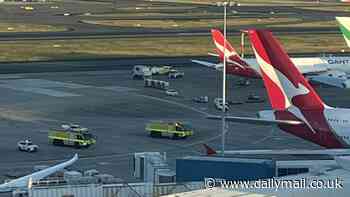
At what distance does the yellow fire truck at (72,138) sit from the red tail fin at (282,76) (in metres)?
19.0

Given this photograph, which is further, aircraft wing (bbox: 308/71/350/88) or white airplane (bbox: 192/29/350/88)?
white airplane (bbox: 192/29/350/88)

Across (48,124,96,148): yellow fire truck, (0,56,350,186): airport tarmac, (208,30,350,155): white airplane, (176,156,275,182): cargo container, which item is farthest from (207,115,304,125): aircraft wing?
(48,124,96,148): yellow fire truck

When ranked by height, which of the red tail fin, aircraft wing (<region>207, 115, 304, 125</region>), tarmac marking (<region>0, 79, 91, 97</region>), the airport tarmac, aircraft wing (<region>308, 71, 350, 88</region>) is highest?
the red tail fin

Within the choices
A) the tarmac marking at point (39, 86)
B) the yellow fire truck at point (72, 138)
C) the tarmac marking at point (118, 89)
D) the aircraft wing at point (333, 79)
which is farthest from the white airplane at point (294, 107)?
the tarmac marking at point (118, 89)

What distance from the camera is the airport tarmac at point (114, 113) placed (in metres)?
66.9

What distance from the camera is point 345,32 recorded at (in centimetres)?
8519

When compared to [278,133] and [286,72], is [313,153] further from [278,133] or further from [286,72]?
[278,133]

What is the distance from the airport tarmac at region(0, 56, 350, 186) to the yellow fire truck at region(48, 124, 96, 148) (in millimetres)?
638

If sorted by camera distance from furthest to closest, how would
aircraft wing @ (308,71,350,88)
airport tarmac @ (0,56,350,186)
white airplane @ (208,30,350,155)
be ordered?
aircraft wing @ (308,71,350,88) → airport tarmac @ (0,56,350,186) → white airplane @ (208,30,350,155)

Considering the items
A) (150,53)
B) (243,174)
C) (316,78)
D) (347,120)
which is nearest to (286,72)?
(347,120)

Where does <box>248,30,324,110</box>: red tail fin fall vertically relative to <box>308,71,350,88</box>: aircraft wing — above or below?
above

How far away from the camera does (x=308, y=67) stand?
112 m

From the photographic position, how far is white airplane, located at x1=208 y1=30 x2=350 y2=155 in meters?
53.1

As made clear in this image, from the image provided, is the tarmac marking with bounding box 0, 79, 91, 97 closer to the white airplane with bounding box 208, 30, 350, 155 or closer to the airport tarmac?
the airport tarmac
